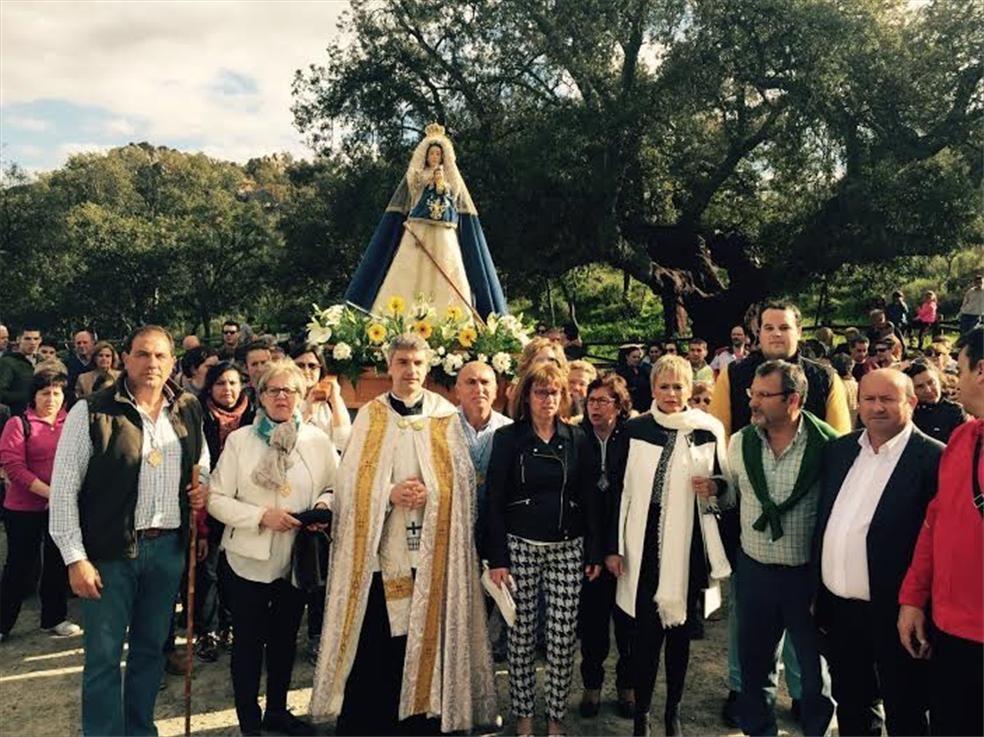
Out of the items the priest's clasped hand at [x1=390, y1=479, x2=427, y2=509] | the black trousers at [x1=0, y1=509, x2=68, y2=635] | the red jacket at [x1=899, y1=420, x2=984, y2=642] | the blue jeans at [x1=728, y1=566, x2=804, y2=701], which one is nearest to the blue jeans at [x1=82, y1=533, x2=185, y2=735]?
the priest's clasped hand at [x1=390, y1=479, x2=427, y2=509]

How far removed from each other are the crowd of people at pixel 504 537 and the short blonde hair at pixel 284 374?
0.06 feet

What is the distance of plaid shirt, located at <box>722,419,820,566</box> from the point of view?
346cm

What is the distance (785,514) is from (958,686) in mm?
907

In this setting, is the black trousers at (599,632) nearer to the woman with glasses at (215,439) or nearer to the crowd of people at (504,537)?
the crowd of people at (504,537)

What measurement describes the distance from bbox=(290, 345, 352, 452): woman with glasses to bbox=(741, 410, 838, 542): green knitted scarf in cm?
240

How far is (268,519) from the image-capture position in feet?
12.0

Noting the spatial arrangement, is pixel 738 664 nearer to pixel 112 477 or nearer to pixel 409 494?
pixel 409 494

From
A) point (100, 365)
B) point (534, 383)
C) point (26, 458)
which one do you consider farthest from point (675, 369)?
point (100, 365)

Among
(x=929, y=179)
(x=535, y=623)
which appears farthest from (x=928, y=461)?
(x=929, y=179)

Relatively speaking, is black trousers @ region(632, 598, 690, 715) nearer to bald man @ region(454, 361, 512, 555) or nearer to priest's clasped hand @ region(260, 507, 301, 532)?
bald man @ region(454, 361, 512, 555)

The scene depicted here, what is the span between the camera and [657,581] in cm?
379

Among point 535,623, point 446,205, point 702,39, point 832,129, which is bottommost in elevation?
point 535,623

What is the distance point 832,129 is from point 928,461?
570 inches

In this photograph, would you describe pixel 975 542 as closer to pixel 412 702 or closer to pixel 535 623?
pixel 535 623
